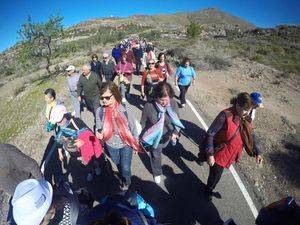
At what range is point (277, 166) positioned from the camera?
7.41 meters

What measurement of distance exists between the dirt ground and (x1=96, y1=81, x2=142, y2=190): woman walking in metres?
2.77

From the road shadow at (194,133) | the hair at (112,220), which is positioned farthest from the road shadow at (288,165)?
the hair at (112,220)

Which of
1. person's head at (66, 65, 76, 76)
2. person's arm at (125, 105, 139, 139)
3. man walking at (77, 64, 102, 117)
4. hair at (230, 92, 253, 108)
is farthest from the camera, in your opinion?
person's head at (66, 65, 76, 76)

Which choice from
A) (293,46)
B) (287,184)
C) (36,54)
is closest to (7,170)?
(287,184)

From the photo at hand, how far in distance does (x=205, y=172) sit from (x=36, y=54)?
2033 centimetres

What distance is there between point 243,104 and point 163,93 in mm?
1427

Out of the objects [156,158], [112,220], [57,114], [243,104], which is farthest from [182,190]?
[112,220]

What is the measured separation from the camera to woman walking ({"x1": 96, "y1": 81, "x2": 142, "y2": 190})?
5.06 m

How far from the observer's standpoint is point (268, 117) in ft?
36.4

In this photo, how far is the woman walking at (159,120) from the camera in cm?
543

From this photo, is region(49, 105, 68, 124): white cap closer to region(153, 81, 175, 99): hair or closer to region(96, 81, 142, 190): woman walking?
region(96, 81, 142, 190): woman walking

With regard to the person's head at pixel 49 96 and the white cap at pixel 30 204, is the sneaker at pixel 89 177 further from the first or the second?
the white cap at pixel 30 204

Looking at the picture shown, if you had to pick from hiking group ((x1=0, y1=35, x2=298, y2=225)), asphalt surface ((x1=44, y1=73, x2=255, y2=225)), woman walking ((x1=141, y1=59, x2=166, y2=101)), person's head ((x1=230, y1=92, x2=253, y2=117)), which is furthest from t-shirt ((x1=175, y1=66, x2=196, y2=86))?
person's head ((x1=230, y1=92, x2=253, y2=117))

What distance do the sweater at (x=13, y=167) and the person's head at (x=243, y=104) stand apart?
316cm
